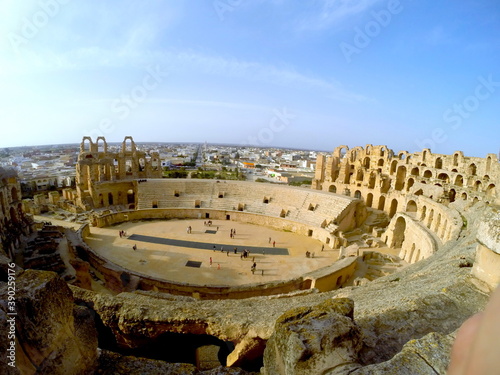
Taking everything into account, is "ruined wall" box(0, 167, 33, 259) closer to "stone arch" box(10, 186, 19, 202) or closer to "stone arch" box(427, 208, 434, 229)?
"stone arch" box(10, 186, 19, 202)

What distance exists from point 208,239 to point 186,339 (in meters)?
14.0

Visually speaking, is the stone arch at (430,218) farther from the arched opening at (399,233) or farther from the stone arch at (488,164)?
the stone arch at (488,164)

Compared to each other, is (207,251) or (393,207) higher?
(393,207)

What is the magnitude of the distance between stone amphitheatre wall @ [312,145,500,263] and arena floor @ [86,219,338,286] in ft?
18.2

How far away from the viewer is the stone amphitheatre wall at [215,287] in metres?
14.1

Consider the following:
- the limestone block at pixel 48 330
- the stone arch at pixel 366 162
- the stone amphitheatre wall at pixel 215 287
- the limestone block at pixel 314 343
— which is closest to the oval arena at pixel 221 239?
the stone amphitheatre wall at pixel 215 287

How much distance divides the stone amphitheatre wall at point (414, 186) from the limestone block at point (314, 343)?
4.90 m

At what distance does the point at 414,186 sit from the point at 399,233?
6.56m

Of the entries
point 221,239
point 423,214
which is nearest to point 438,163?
point 423,214

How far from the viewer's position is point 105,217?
23953mm

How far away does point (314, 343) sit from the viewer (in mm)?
4039

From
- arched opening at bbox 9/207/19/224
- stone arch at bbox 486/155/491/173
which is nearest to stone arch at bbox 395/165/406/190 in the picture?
stone arch at bbox 486/155/491/173

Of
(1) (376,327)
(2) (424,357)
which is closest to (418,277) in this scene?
(1) (376,327)

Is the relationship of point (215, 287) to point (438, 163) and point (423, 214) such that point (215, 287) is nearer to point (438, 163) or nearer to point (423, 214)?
point (423, 214)
